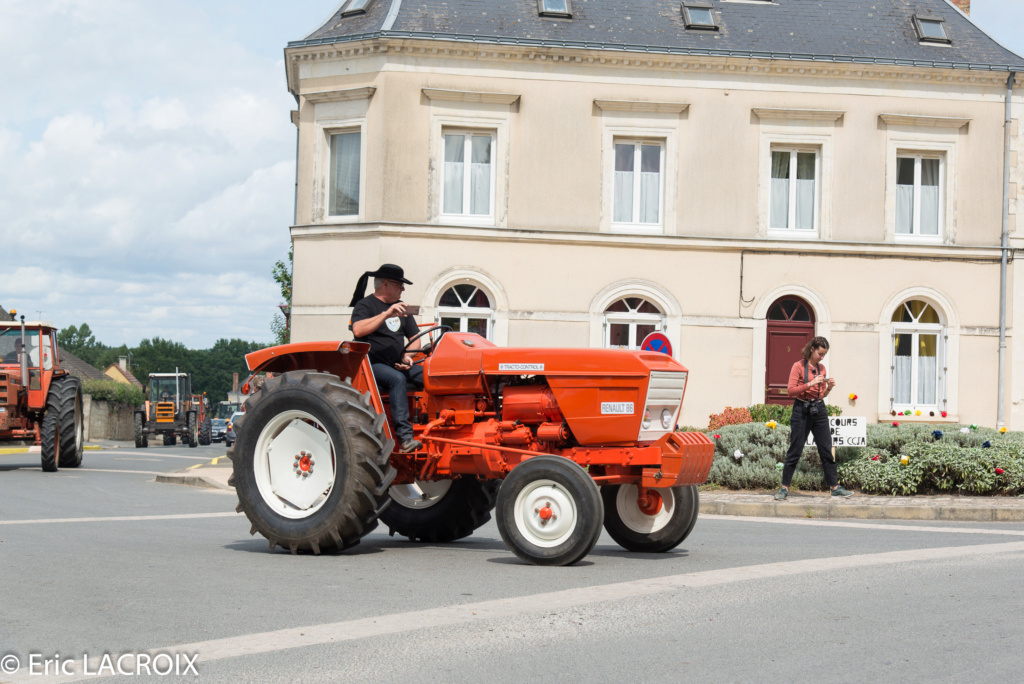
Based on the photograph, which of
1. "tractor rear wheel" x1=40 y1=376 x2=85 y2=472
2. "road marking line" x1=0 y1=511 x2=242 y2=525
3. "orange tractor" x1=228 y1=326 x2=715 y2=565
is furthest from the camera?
"tractor rear wheel" x1=40 y1=376 x2=85 y2=472

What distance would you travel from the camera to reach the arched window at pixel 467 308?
2430 cm

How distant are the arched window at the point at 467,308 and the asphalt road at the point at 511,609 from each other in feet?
47.3

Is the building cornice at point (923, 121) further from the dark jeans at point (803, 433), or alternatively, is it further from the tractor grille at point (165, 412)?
the tractor grille at point (165, 412)

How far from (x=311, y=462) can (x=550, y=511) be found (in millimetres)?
2099

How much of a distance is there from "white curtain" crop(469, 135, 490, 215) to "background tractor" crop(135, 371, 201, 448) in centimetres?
2383

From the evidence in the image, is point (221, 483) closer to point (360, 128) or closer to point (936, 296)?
point (360, 128)

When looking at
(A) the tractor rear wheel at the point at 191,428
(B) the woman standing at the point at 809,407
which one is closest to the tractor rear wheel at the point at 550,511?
(B) the woman standing at the point at 809,407

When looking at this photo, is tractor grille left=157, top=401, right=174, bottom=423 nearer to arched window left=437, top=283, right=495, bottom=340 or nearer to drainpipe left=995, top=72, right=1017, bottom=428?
arched window left=437, top=283, right=495, bottom=340

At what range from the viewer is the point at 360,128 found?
A: 79.0 feet

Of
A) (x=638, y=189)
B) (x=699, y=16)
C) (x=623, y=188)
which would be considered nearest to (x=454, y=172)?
(x=623, y=188)

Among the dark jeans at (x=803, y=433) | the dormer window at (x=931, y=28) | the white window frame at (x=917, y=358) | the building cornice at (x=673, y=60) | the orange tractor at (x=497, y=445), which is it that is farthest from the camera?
the dormer window at (x=931, y=28)

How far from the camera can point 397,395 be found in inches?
342

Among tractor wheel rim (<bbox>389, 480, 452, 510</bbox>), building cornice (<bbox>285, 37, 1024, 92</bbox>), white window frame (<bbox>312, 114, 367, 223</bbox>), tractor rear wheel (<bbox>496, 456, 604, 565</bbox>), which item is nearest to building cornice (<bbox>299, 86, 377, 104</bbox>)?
white window frame (<bbox>312, 114, 367, 223</bbox>)

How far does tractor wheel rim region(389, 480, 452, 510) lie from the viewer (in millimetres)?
9555
